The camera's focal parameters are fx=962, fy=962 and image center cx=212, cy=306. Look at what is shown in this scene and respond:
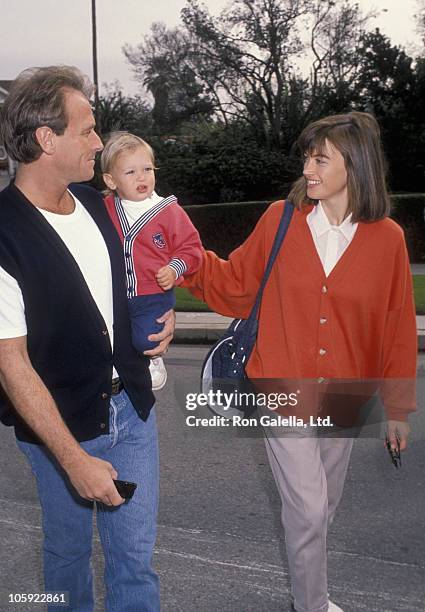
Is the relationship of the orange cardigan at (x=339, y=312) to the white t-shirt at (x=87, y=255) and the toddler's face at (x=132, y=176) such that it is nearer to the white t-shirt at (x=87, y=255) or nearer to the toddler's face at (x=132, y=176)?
the toddler's face at (x=132, y=176)

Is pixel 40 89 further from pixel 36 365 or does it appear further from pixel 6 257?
pixel 36 365

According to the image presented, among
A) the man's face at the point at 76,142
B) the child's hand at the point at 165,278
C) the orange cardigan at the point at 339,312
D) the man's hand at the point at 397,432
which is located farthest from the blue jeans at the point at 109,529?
the man's hand at the point at 397,432

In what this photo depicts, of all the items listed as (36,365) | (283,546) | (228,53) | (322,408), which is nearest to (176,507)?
(283,546)

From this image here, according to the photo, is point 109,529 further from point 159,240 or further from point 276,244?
point 276,244

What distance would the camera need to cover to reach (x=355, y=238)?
10.6 feet

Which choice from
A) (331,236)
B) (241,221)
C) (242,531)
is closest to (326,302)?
(331,236)

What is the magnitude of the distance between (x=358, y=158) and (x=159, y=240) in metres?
0.72

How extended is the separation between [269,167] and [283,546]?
85.0ft

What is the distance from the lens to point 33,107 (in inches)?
97.1

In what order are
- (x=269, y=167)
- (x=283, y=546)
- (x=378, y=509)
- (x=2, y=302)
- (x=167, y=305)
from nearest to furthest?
1. (x=2, y=302)
2. (x=167, y=305)
3. (x=283, y=546)
4. (x=378, y=509)
5. (x=269, y=167)

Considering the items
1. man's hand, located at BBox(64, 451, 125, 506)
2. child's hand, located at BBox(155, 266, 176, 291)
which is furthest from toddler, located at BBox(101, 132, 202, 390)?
man's hand, located at BBox(64, 451, 125, 506)

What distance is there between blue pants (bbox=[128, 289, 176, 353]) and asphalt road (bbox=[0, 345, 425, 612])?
132 cm

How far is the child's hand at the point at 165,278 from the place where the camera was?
3.08 meters

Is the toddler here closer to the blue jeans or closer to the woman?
the woman
